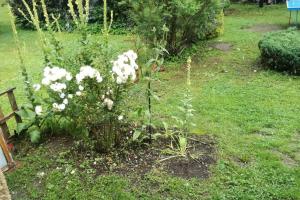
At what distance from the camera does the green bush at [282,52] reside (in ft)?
19.8

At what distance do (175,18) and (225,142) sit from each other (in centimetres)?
316

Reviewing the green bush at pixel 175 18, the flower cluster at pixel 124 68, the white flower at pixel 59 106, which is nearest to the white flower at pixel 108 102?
the flower cluster at pixel 124 68

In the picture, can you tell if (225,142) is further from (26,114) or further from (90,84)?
(26,114)

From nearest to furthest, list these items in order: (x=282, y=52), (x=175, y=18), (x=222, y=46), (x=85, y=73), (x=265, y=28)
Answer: (x=85, y=73), (x=282, y=52), (x=175, y=18), (x=222, y=46), (x=265, y=28)

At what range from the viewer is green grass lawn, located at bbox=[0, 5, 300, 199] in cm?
349

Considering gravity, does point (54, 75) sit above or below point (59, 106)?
above

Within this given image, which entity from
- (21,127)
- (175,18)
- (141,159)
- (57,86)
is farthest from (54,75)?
(175,18)

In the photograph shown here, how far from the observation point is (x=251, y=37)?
334 inches

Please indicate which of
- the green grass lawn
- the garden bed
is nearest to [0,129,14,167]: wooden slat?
the green grass lawn

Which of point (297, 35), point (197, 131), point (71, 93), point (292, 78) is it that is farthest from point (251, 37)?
point (71, 93)

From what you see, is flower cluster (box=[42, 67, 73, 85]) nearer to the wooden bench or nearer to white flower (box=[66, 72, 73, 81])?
white flower (box=[66, 72, 73, 81])

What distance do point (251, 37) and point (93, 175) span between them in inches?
234

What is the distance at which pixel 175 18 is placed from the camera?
22.1ft

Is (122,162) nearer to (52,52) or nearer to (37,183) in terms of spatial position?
(37,183)
